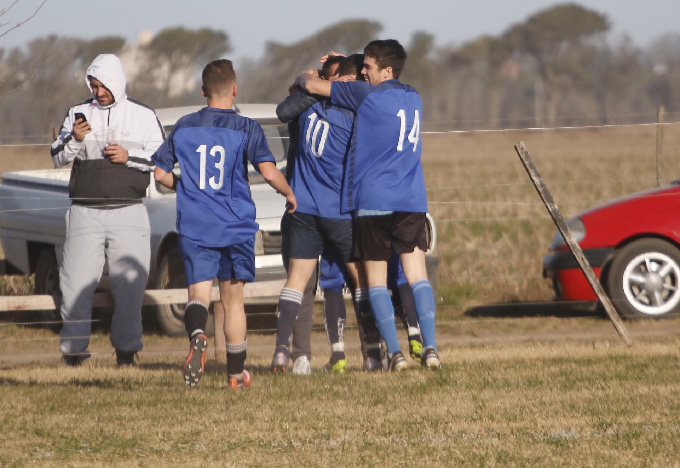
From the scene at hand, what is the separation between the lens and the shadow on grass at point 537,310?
1105cm

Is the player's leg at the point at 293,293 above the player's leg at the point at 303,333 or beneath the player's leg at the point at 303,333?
above

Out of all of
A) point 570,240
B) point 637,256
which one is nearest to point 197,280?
point 570,240

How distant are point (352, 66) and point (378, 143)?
0.62 meters

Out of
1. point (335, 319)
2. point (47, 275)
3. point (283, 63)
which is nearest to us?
point (335, 319)

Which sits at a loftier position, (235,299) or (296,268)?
(296,268)

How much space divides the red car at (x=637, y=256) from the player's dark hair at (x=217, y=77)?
174 inches

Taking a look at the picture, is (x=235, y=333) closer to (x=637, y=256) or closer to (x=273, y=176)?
(x=273, y=176)

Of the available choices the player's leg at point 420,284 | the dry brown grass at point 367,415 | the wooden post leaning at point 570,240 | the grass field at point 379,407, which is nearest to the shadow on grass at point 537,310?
the grass field at point 379,407

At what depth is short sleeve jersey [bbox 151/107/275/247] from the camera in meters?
6.46

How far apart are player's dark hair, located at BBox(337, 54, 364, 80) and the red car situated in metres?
3.58

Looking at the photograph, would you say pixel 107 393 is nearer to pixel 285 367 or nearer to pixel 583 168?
pixel 285 367

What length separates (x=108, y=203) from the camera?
7.84 metres

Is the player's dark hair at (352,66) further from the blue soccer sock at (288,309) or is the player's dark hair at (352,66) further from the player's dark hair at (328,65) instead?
the blue soccer sock at (288,309)

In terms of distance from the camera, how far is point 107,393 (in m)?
6.52
